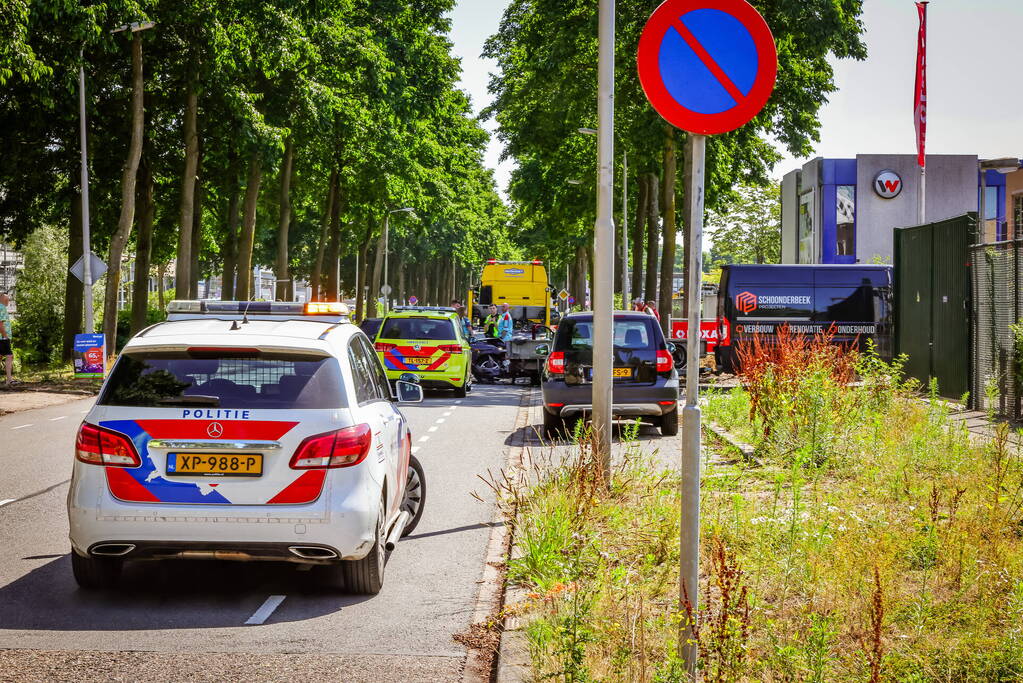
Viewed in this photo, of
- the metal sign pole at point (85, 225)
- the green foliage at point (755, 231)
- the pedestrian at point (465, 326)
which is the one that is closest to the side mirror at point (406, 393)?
the pedestrian at point (465, 326)

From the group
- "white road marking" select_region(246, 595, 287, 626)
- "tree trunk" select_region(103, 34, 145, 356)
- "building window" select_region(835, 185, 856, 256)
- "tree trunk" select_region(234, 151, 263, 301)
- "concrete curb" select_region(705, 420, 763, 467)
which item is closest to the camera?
"white road marking" select_region(246, 595, 287, 626)

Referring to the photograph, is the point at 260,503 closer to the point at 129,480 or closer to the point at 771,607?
the point at 129,480

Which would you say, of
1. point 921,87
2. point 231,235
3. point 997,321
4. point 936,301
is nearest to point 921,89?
point 921,87

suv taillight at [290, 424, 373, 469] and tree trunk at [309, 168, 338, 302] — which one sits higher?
tree trunk at [309, 168, 338, 302]

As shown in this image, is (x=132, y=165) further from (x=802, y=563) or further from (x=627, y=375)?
(x=802, y=563)

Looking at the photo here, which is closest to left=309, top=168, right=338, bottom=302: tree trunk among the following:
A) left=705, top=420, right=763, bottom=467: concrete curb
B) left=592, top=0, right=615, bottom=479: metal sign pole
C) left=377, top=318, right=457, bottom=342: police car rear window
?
left=377, top=318, right=457, bottom=342: police car rear window

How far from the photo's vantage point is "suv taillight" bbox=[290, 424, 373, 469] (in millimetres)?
6504

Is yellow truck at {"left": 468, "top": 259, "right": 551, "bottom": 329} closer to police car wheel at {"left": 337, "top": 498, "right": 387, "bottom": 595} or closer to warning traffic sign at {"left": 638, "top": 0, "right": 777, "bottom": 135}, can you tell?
police car wheel at {"left": 337, "top": 498, "right": 387, "bottom": 595}

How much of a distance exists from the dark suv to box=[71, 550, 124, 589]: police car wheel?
29.2 ft

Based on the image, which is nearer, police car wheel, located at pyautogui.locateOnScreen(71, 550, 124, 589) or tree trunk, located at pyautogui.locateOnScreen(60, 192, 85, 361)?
police car wheel, located at pyautogui.locateOnScreen(71, 550, 124, 589)

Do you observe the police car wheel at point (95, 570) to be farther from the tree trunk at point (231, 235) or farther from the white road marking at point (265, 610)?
the tree trunk at point (231, 235)

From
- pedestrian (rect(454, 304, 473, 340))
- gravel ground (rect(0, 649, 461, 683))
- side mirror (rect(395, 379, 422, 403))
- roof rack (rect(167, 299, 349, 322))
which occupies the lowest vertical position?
gravel ground (rect(0, 649, 461, 683))

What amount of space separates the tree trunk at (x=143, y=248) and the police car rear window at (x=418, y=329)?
Answer: 36.6 ft

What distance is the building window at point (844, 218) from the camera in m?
55.2
